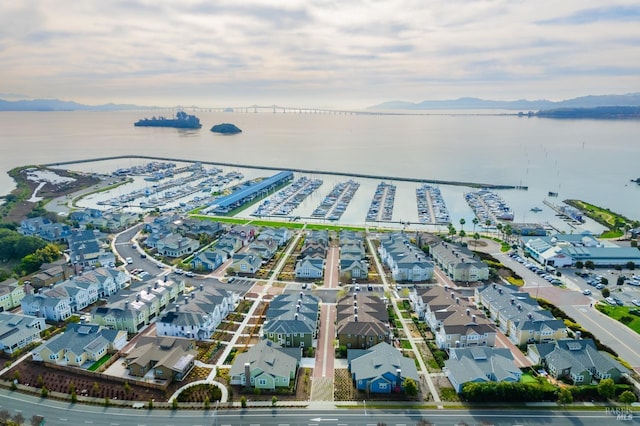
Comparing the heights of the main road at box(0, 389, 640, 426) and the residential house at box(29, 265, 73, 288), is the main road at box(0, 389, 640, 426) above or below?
below

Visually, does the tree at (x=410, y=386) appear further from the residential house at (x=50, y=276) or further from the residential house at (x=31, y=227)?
the residential house at (x=31, y=227)

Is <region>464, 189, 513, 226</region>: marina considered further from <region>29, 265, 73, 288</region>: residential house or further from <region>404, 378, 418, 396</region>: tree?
<region>29, 265, 73, 288</region>: residential house

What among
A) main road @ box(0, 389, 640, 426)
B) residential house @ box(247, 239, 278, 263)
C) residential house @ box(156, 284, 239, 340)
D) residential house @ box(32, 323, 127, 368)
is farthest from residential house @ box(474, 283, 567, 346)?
residential house @ box(32, 323, 127, 368)

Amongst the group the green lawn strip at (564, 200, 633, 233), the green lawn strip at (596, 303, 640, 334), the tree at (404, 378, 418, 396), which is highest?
the green lawn strip at (564, 200, 633, 233)

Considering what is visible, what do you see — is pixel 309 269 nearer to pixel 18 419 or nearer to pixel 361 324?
pixel 361 324

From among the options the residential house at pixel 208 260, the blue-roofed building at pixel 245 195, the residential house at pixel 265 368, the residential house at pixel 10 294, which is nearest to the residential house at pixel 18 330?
the residential house at pixel 10 294

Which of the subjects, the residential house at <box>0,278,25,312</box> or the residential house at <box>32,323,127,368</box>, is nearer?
the residential house at <box>32,323,127,368</box>

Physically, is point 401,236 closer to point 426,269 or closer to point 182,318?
point 426,269
